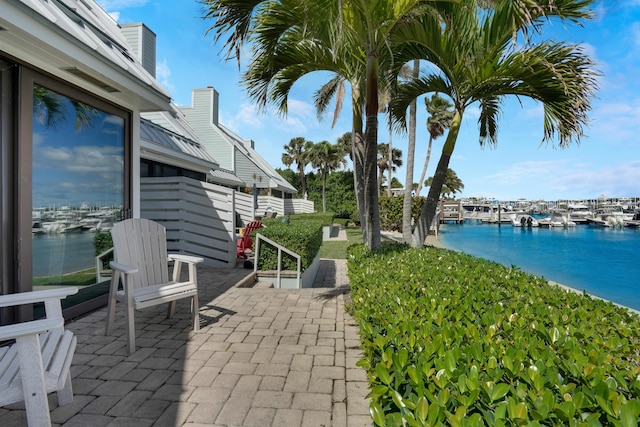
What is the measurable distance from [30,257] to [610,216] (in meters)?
53.3

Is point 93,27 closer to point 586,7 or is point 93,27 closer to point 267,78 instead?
point 267,78

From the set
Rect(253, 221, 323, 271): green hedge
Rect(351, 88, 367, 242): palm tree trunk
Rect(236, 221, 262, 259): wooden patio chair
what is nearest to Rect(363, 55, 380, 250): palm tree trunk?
Rect(351, 88, 367, 242): palm tree trunk

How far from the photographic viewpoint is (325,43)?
175 inches

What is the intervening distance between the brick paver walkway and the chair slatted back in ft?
1.76

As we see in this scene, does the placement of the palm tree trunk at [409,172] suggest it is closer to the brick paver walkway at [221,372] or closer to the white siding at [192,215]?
the brick paver walkway at [221,372]

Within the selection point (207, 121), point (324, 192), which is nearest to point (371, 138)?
point (207, 121)

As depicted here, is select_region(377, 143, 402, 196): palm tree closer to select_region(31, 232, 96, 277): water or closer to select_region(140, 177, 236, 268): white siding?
select_region(140, 177, 236, 268): white siding

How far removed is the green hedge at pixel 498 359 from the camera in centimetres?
101

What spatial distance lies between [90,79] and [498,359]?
15.2 feet

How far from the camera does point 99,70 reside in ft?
10.9

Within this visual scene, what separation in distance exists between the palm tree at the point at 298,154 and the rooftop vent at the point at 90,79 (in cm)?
3259

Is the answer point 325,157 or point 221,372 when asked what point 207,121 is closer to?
point 325,157

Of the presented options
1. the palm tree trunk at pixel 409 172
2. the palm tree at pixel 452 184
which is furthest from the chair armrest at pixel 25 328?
the palm tree at pixel 452 184

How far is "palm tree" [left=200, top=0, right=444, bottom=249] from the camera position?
3.53 metres
